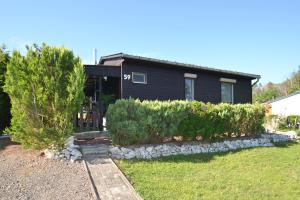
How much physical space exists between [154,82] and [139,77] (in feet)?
2.83

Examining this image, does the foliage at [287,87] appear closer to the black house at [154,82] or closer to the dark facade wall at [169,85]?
the black house at [154,82]

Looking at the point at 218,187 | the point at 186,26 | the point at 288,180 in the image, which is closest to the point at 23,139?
the point at 218,187

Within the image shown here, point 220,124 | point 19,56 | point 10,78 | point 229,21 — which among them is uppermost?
point 229,21

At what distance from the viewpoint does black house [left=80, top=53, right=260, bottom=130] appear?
12.5 meters

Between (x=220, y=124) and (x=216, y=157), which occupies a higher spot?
(x=220, y=124)

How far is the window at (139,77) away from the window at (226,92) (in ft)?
19.2

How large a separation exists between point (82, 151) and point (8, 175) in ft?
7.67

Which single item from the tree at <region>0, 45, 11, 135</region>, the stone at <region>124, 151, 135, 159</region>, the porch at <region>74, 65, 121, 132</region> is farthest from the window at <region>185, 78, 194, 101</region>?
the tree at <region>0, 45, 11, 135</region>

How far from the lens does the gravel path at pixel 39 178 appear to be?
6113mm

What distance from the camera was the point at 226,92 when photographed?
691 inches

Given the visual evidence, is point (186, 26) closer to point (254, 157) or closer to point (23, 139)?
point (254, 157)

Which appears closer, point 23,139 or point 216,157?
point 23,139

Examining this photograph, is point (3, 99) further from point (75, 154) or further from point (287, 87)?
point (287, 87)

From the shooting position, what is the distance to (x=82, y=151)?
895 cm
